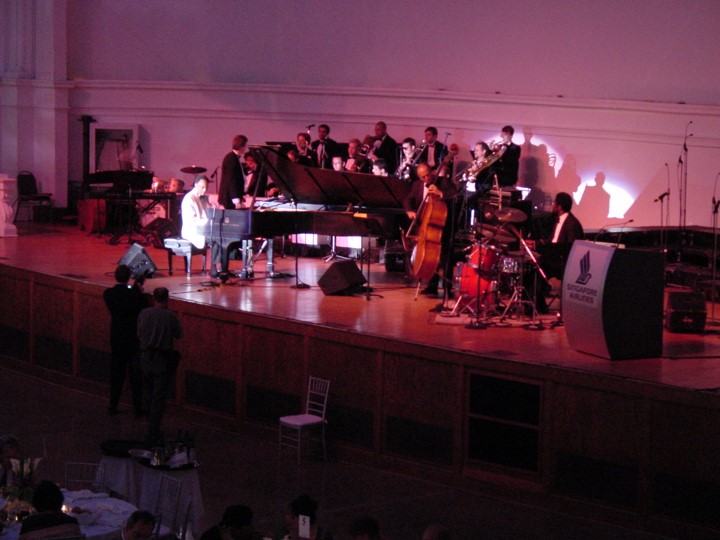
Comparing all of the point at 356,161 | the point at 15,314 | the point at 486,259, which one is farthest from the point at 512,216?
the point at 15,314

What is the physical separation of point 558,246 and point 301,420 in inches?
121

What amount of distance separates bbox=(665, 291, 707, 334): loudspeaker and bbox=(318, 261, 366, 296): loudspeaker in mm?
3566

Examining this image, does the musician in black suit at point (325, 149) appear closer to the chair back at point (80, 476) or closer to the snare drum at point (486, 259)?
the snare drum at point (486, 259)

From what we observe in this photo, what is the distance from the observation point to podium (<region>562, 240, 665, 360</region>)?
9.20 metres

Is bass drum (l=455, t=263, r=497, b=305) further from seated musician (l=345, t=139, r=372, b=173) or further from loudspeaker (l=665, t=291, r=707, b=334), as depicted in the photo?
seated musician (l=345, t=139, r=372, b=173)

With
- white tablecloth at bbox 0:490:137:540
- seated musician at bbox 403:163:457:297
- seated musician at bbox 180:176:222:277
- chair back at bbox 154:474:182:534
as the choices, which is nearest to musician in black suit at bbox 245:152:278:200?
Result: seated musician at bbox 180:176:222:277

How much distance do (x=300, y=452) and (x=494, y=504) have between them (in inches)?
80.8

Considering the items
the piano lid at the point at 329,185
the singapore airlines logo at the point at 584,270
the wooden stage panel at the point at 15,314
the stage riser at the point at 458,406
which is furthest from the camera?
the wooden stage panel at the point at 15,314

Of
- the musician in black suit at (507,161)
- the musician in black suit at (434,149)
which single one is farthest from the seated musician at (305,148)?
the musician in black suit at (507,161)

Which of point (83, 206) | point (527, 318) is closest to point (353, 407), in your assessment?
point (527, 318)

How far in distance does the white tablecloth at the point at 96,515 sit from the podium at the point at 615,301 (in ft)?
14.0

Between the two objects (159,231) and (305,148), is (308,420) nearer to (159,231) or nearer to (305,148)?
(305,148)

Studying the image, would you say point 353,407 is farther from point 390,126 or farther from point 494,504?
point 390,126

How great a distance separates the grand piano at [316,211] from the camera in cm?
1258
